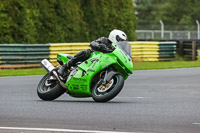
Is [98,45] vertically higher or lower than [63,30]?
higher

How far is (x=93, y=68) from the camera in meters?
10.6

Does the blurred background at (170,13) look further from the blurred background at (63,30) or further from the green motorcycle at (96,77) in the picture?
the green motorcycle at (96,77)

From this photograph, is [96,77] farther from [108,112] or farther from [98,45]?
[108,112]

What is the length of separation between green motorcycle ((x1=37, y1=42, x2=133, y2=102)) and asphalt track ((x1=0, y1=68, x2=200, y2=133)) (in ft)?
0.70

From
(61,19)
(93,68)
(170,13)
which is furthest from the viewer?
(170,13)

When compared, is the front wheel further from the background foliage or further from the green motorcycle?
the background foliage

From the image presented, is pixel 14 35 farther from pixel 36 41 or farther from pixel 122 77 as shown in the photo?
pixel 122 77

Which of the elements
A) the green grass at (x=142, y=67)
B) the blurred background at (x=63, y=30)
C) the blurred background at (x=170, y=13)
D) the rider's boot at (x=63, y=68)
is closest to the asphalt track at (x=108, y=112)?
the rider's boot at (x=63, y=68)

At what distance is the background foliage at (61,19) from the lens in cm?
2311

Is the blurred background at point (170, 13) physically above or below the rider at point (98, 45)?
below

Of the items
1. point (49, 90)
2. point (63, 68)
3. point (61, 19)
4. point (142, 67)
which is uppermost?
point (63, 68)

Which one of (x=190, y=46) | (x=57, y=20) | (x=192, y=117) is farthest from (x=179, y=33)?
(x=192, y=117)

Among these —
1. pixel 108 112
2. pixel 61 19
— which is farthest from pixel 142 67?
pixel 108 112

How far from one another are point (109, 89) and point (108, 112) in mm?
1144
